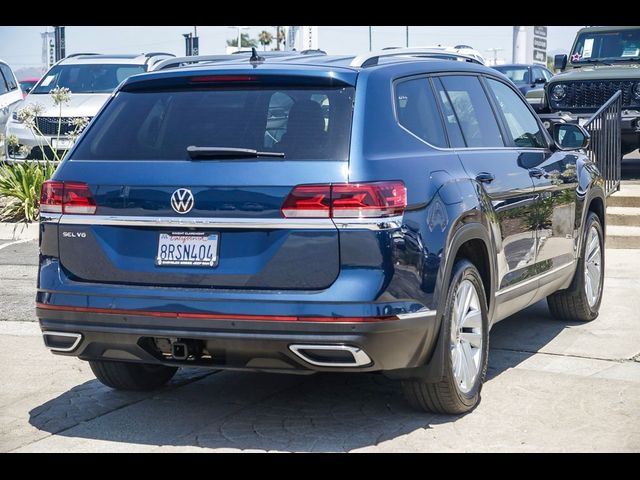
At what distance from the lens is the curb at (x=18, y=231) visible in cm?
1263

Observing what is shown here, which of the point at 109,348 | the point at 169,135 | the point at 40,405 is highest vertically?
the point at 169,135

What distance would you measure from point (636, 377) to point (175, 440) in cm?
273

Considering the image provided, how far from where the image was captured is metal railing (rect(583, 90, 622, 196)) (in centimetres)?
1244

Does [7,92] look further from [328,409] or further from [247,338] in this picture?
[247,338]

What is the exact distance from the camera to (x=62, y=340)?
5.37 m

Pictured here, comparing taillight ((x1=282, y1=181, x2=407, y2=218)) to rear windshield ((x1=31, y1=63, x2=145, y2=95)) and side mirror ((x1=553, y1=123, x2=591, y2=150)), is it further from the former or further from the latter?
rear windshield ((x1=31, y1=63, x2=145, y2=95))

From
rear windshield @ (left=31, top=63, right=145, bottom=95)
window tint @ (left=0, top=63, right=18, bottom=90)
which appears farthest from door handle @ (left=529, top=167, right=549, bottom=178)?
window tint @ (left=0, top=63, right=18, bottom=90)

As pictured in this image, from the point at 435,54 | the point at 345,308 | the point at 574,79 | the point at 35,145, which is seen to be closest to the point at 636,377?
the point at 345,308

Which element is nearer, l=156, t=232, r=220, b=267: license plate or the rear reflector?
the rear reflector

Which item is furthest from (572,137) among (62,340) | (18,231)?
(18,231)

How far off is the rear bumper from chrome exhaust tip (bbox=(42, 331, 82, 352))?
2 centimetres
